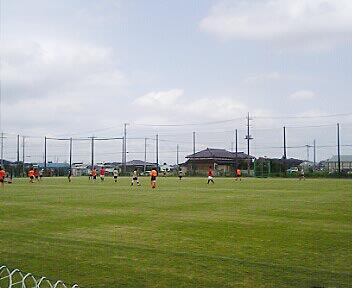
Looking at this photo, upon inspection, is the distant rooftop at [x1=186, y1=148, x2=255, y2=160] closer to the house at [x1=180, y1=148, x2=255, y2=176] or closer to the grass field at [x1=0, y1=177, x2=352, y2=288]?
the house at [x1=180, y1=148, x2=255, y2=176]

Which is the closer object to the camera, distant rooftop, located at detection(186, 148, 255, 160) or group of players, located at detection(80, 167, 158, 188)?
group of players, located at detection(80, 167, 158, 188)

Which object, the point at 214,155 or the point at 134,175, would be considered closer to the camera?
the point at 134,175

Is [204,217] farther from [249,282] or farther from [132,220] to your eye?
[249,282]

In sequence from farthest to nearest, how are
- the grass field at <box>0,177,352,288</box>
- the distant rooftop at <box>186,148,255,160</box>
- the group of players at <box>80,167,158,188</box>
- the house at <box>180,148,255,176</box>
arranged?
the distant rooftop at <box>186,148,255,160</box> < the house at <box>180,148,255,176</box> < the group of players at <box>80,167,158,188</box> < the grass field at <box>0,177,352,288</box>

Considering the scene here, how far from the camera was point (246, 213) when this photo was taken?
15281 millimetres

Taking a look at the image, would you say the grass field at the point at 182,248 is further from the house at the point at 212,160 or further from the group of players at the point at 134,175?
the house at the point at 212,160

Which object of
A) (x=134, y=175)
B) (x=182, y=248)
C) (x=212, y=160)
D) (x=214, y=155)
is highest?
(x=214, y=155)

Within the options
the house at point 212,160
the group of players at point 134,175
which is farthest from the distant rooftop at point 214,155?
the group of players at point 134,175

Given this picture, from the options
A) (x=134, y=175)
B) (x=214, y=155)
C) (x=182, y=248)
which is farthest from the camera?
(x=214, y=155)

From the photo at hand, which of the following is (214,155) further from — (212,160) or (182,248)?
(182,248)

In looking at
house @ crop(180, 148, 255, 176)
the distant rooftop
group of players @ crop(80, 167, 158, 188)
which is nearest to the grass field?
group of players @ crop(80, 167, 158, 188)

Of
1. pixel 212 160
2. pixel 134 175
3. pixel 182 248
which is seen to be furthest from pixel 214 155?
pixel 182 248

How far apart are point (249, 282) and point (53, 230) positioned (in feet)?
20.0

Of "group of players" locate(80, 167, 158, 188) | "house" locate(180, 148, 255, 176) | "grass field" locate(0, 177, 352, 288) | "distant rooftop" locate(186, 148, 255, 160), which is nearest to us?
"grass field" locate(0, 177, 352, 288)
